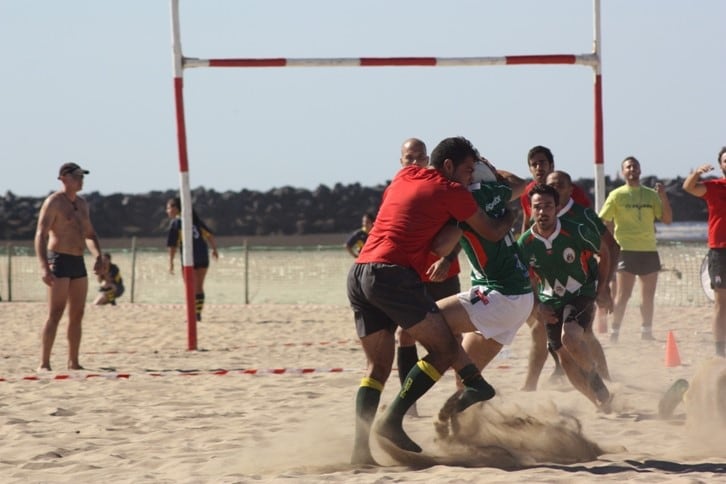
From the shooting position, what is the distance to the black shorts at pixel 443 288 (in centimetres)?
761

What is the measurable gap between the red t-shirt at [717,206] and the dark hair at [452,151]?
4.54 meters

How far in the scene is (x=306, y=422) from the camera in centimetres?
737

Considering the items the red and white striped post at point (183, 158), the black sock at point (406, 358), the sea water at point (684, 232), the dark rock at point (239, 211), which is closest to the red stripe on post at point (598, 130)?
the red and white striped post at point (183, 158)

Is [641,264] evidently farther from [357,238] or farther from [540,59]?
[357,238]

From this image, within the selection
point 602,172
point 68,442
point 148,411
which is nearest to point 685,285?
point 602,172

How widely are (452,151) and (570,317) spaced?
1.83 metres

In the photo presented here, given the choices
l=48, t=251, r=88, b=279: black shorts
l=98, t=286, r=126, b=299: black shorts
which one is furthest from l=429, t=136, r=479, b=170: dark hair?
l=98, t=286, r=126, b=299: black shorts

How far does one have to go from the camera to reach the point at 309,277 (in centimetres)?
2506

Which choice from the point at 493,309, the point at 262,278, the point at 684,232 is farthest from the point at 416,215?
the point at 684,232

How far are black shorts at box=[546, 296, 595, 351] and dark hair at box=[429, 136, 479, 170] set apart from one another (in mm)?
1739

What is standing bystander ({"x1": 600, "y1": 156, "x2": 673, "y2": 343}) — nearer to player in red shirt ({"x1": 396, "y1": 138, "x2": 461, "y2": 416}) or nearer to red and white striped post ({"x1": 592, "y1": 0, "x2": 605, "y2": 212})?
red and white striped post ({"x1": 592, "y1": 0, "x2": 605, "y2": 212})

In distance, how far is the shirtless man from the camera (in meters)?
10.2

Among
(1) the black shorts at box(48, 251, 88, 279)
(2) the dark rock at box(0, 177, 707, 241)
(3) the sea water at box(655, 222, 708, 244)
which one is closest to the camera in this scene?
(1) the black shorts at box(48, 251, 88, 279)

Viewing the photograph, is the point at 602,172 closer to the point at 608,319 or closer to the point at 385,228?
the point at 608,319
